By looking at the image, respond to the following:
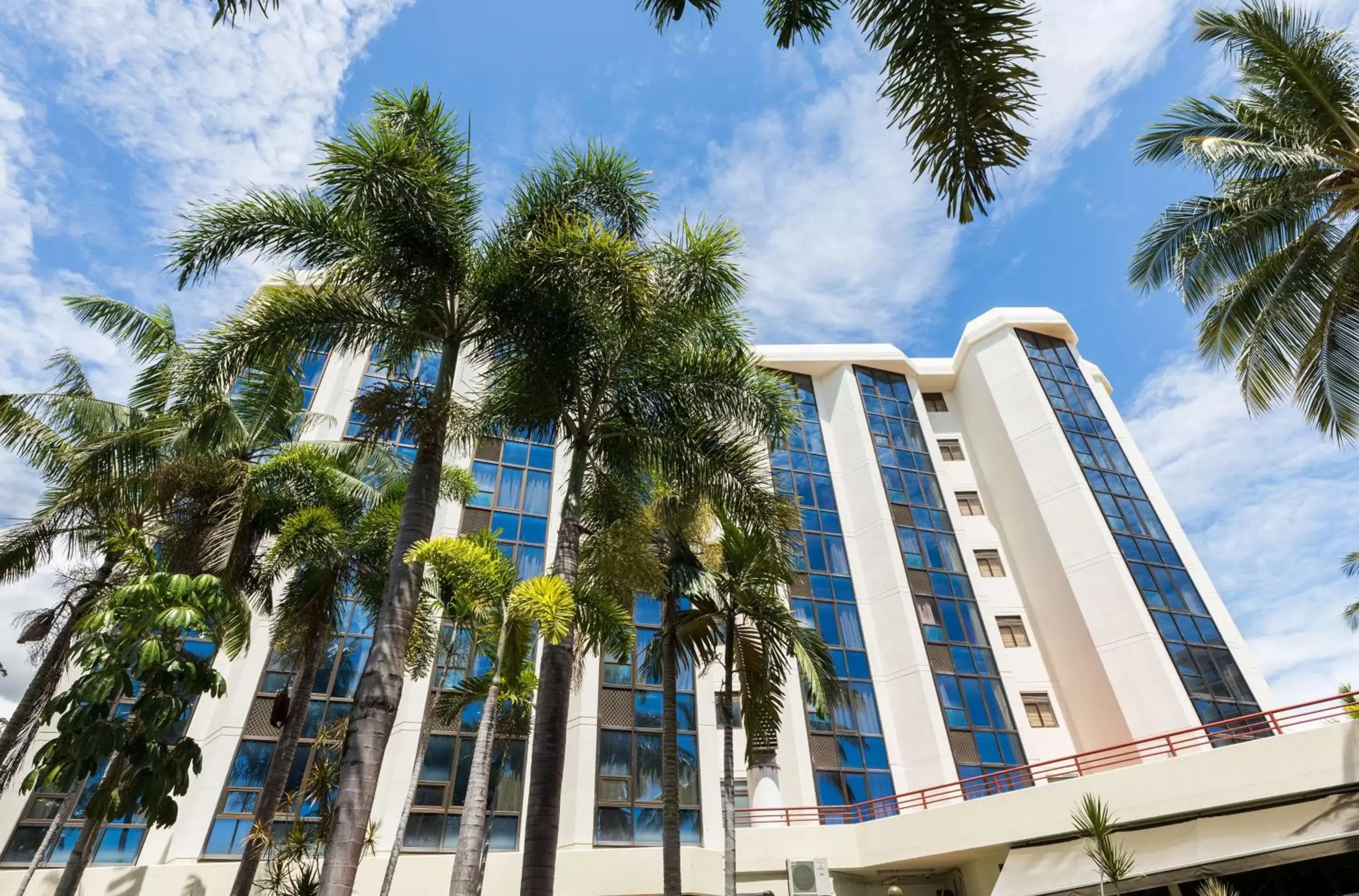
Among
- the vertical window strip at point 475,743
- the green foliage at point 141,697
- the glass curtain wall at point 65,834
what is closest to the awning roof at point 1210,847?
the vertical window strip at point 475,743

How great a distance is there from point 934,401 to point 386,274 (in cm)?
3170

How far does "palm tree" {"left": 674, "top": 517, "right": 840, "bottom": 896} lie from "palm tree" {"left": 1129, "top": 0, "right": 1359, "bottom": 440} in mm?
9496

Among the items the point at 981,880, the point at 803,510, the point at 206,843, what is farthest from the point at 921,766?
the point at 206,843

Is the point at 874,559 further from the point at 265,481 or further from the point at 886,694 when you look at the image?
the point at 265,481

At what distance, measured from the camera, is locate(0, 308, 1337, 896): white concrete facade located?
15156 mm

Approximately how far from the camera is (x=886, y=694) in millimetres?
25438

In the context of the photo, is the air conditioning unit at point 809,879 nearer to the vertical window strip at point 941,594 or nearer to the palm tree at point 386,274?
the vertical window strip at point 941,594

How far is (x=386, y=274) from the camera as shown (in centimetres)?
950

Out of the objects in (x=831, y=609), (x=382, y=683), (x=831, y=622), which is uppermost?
(x=831, y=609)

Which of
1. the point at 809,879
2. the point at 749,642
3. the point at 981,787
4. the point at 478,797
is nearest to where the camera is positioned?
the point at 478,797

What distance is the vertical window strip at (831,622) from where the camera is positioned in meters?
23.2

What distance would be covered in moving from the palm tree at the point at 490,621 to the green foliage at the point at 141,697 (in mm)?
3195

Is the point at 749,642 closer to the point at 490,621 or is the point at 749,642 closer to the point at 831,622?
the point at 490,621

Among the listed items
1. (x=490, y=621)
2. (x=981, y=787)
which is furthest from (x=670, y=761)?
(x=981, y=787)
